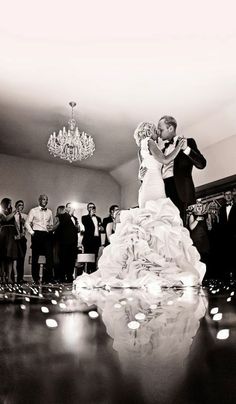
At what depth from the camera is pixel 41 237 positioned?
7.45 meters

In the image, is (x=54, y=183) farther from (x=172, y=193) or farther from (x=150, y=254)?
(x=150, y=254)

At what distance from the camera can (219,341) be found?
87 cm

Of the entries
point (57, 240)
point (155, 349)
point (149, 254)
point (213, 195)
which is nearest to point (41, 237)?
point (57, 240)

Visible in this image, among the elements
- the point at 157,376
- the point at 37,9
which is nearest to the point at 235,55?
the point at 37,9

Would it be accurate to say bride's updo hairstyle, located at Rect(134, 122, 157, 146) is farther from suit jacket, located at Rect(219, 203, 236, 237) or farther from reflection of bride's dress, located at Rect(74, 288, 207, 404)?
reflection of bride's dress, located at Rect(74, 288, 207, 404)

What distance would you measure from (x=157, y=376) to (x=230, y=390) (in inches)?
4.1

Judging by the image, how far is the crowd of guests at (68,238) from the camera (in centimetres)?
568

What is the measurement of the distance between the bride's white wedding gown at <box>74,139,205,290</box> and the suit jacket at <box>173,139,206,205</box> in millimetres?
433

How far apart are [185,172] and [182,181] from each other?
16cm

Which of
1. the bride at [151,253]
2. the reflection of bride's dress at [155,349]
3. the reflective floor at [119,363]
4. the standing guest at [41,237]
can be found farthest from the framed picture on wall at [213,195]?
the reflective floor at [119,363]

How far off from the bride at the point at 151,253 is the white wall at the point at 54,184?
5758 millimetres

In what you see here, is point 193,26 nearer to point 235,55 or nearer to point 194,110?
point 235,55

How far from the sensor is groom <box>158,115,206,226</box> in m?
4.12

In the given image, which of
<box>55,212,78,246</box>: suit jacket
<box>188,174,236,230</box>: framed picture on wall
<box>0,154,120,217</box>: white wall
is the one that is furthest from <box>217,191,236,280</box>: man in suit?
<box>0,154,120,217</box>: white wall
